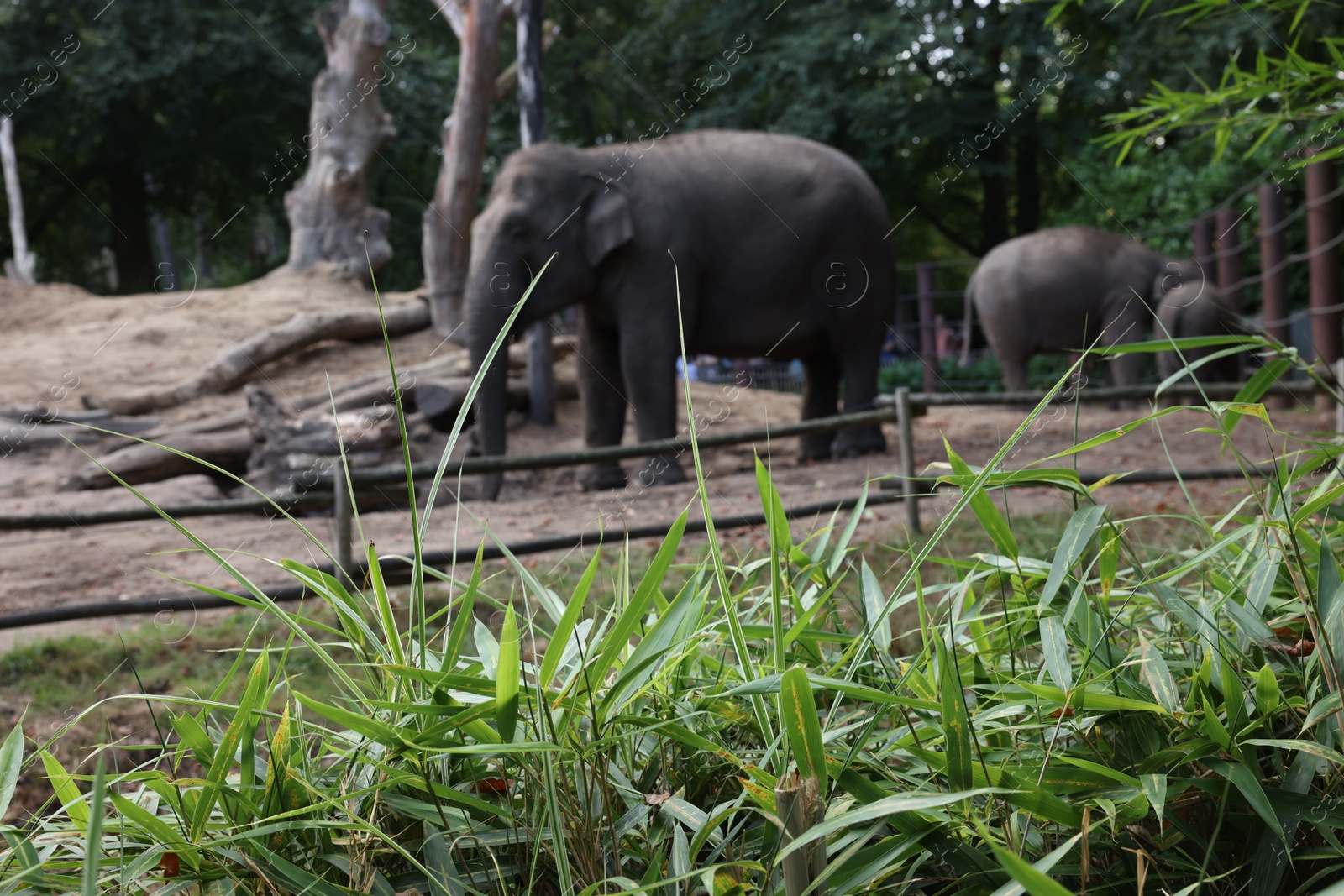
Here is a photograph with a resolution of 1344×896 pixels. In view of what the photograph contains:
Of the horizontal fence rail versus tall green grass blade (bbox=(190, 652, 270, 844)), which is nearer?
tall green grass blade (bbox=(190, 652, 270, 844))

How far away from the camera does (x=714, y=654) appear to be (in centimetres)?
137

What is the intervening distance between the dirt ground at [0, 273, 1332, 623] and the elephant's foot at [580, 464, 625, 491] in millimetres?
84

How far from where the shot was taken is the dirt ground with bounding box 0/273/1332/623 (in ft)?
17.7

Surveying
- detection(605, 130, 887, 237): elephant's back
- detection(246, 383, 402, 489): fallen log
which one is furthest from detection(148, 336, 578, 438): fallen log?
detection(605, 130, 887, 237): elephant's back

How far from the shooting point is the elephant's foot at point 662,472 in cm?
664

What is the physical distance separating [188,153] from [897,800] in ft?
68.3

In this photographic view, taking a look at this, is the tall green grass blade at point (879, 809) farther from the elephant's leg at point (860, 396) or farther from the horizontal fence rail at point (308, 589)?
the elephant's leg at point (860, 396)

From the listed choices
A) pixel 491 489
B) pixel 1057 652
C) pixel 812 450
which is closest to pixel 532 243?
pixel 491 489

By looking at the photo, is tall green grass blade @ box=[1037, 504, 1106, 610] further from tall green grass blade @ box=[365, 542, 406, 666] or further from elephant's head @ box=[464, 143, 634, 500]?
elephant's head @ box=[464, 143, 634, 500]

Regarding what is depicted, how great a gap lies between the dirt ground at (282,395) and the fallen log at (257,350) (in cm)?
13

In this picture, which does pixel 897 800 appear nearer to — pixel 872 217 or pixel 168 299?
pixel 872 217

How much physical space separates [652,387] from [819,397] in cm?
192

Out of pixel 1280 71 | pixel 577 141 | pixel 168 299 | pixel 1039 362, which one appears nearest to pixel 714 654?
pixel 1280 71

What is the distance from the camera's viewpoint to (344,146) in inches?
450
